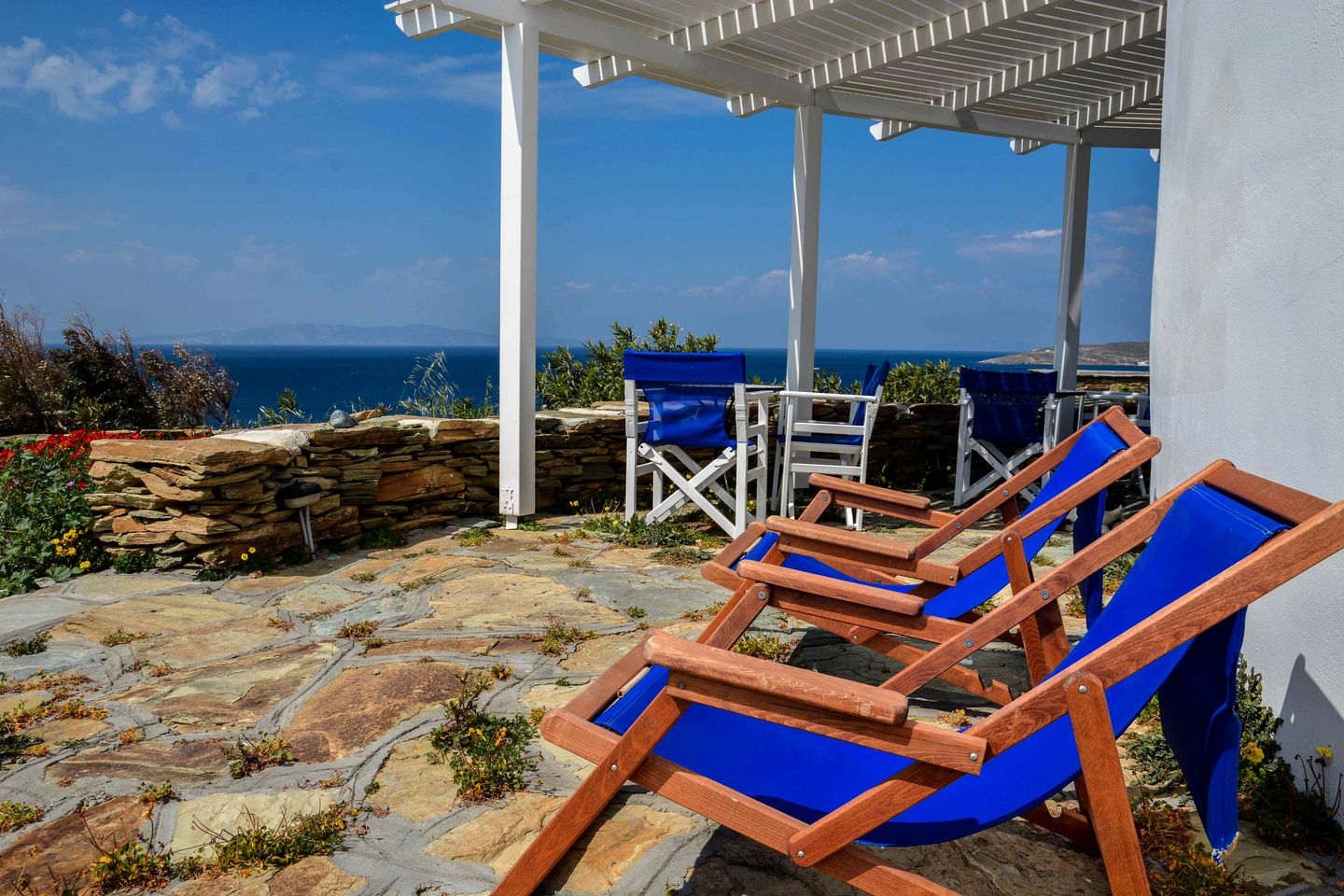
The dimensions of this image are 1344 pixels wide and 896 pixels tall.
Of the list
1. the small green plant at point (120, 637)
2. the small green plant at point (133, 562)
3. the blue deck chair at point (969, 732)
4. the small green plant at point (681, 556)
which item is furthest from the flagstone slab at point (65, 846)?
the small green plant at point (681, 556)

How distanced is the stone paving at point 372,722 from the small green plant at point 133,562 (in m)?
0.11

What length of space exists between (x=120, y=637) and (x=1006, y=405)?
5.32m

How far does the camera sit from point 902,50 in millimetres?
6152

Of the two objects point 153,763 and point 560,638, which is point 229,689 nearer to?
point 153,763

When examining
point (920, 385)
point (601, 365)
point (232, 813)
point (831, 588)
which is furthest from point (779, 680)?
point (601, 365)

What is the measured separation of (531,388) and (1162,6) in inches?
185

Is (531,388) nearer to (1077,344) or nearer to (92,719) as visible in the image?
(92,719)

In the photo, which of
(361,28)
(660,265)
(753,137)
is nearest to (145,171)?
(361,28)

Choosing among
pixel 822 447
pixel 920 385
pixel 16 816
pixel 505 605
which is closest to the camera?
pixel 16 816

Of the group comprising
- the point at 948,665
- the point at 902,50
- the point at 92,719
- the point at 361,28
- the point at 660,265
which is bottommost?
the point at 92,719

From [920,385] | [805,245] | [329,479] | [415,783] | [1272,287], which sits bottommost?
[415,783]

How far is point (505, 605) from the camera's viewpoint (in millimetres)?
3744

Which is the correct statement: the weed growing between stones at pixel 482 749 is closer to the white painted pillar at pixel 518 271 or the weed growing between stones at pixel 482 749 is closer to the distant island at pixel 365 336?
the white painted pillar at pixel 518 271

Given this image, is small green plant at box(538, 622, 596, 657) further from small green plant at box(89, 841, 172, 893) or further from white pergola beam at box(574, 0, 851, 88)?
white pergola beam at box(574, 0, 851, 88)
